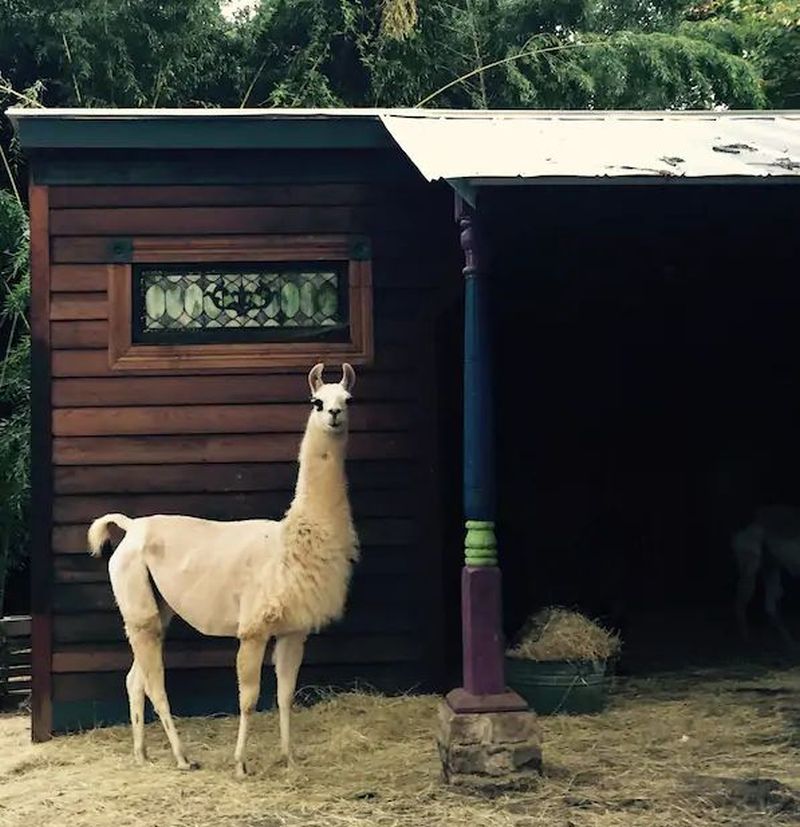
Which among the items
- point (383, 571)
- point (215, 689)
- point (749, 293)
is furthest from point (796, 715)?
point (749, 293)

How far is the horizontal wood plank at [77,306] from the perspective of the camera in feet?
19.7

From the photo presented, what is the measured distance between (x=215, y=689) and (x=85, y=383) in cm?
183

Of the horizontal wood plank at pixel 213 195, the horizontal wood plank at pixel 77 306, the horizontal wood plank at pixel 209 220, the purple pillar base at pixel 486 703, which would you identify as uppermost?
the horizontal wood plank at pixel 213 195

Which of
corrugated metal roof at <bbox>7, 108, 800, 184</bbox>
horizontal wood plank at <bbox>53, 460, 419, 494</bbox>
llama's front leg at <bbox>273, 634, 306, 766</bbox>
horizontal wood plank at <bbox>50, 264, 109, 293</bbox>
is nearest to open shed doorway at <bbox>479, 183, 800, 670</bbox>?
corrugated metal roof at <bbox>7, 108, 800, 184</bbox>

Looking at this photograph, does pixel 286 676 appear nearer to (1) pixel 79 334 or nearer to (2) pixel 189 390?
Answer: (2) pixel 189 390

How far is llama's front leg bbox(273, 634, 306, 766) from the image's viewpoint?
16.3ft

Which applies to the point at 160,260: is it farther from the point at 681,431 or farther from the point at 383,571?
the point at 681,431

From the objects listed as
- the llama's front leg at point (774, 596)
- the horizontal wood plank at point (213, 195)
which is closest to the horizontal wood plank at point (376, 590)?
the horizontal wood plank at point (213, 195)

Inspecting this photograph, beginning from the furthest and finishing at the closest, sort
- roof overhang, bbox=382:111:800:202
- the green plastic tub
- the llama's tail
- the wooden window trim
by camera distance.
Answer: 1. the wooden window trim
2. the green plastic tub
3. the llama's tail
4. roof overhang, bbox=382:111:800:202

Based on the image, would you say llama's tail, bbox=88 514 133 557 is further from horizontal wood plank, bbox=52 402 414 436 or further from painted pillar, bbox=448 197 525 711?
painted pillar, bbox=448 197 525 711

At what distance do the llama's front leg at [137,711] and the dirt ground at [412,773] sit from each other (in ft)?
0.27

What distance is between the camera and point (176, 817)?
434cm

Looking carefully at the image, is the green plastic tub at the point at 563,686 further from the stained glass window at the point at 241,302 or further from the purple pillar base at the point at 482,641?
the stained glass window at the point at 241,302

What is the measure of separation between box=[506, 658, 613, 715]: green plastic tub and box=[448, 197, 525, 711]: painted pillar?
120cm
